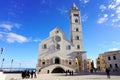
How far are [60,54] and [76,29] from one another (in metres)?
12.9

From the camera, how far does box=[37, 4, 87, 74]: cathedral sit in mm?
47312

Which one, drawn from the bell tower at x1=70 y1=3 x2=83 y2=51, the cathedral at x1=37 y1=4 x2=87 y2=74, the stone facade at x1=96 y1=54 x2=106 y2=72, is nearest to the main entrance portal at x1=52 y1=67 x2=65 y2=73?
the cathedral at x1=37 y1=4 x2=87 y2=74

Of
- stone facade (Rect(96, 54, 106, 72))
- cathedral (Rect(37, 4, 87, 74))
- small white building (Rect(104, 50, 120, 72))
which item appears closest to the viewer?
cathedral (Rect(37, 4, 87, 74))

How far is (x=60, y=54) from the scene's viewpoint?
163ft

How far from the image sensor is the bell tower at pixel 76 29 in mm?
53969

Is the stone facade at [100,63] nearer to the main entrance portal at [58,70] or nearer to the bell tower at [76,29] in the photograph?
the bell tower at [76,29]

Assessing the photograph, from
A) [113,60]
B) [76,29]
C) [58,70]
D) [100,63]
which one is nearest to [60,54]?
[58,70]

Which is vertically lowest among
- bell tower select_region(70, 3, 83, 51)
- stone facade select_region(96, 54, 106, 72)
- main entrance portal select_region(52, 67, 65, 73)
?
main entrance portal select_region(52, 67, 65, 73)

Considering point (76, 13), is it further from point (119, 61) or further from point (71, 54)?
point (119, 61)

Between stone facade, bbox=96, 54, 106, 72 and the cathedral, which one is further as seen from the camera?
stone facade, bbox=96, 54, 106, 72

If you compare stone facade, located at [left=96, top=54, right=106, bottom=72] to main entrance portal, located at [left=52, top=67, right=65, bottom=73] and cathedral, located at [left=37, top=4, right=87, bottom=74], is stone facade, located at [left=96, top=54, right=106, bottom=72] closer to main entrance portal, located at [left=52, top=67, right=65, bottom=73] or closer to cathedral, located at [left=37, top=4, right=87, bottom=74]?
cathedral, located at [left=37, top=4, right=87, bottom=74]

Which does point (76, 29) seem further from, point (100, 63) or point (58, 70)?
point (100, 63)

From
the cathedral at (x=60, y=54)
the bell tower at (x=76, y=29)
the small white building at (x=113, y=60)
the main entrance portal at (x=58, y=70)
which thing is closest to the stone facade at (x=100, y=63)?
the small white building at (x=113, y=60)

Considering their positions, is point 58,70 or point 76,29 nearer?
point 58,70
